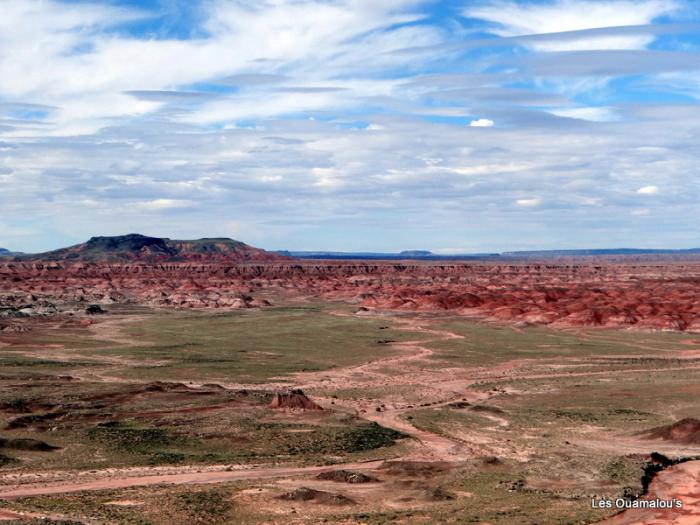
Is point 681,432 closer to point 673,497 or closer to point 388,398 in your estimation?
point 673,497

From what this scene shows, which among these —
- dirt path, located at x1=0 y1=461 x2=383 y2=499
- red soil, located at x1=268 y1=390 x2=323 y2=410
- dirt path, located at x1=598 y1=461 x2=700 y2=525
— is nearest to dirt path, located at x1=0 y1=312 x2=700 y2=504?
dirt path, located at x1=0 y1=461 x2=383 y2=499

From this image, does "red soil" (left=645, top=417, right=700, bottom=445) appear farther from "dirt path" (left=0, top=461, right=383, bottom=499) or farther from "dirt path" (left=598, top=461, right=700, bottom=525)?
"dirt path" (left=0, top=461, right=383, bottom=499)

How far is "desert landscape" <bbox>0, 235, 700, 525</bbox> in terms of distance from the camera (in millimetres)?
39062

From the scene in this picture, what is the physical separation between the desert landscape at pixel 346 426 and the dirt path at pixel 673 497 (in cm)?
16

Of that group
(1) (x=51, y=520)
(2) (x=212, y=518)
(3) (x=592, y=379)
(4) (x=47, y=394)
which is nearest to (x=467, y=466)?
(2) (x=212, y=518)

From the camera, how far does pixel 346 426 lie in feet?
199

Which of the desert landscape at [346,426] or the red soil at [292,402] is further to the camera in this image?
the red soil at [292,402]

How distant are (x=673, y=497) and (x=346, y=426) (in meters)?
25.4

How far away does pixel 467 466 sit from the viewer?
46.9 metres

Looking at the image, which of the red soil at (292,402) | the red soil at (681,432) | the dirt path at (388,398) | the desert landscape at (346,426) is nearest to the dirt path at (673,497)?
the desert landscape at (346,426)

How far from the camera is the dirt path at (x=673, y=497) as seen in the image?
36.3 meters

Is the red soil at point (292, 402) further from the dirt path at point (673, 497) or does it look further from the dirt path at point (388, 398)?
the dirt path at point (673, 497)

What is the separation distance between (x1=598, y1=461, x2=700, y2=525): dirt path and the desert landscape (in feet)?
0.51

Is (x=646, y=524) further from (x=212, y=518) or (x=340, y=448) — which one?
(x=340, y=448)
